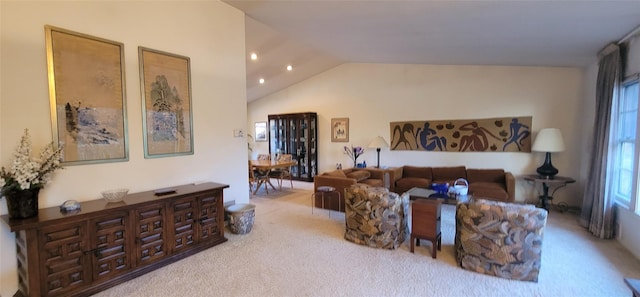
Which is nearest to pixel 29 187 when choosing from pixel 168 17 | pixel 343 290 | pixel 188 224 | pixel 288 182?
pixel 188 224

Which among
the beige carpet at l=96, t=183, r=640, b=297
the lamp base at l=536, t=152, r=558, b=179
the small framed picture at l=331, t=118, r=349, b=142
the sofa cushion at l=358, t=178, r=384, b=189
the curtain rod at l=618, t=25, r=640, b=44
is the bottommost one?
the beige carpet at l=96, t=183, r=640, b=297

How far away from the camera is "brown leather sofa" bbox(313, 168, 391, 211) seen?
15.7 feet

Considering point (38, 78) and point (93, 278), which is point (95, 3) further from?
point (93, 278)

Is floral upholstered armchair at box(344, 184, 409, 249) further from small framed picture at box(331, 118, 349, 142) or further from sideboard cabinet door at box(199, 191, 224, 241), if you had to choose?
small framed picture at box(331, 118, 349, 142)

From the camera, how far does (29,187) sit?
215 centimetres

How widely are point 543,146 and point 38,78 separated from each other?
6428mm

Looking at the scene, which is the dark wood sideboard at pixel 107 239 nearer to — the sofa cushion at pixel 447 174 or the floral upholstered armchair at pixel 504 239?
the floral upholstered armchair at pixel 504 239

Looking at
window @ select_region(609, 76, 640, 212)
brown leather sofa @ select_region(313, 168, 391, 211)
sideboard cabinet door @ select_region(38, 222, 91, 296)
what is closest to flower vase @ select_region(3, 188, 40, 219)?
sideboard cabinet door @ select_region(38, 222, 91, 296)

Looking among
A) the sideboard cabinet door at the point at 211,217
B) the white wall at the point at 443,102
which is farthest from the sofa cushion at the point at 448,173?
the sideboard cabinet door at the point at 211,217

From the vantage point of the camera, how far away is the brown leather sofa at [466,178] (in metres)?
4.68

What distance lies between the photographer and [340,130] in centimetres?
719

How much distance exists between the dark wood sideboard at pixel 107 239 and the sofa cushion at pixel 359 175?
8.89ft

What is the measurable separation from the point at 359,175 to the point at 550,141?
3161 mm

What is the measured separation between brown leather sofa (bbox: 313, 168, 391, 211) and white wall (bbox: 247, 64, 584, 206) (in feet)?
3.32
